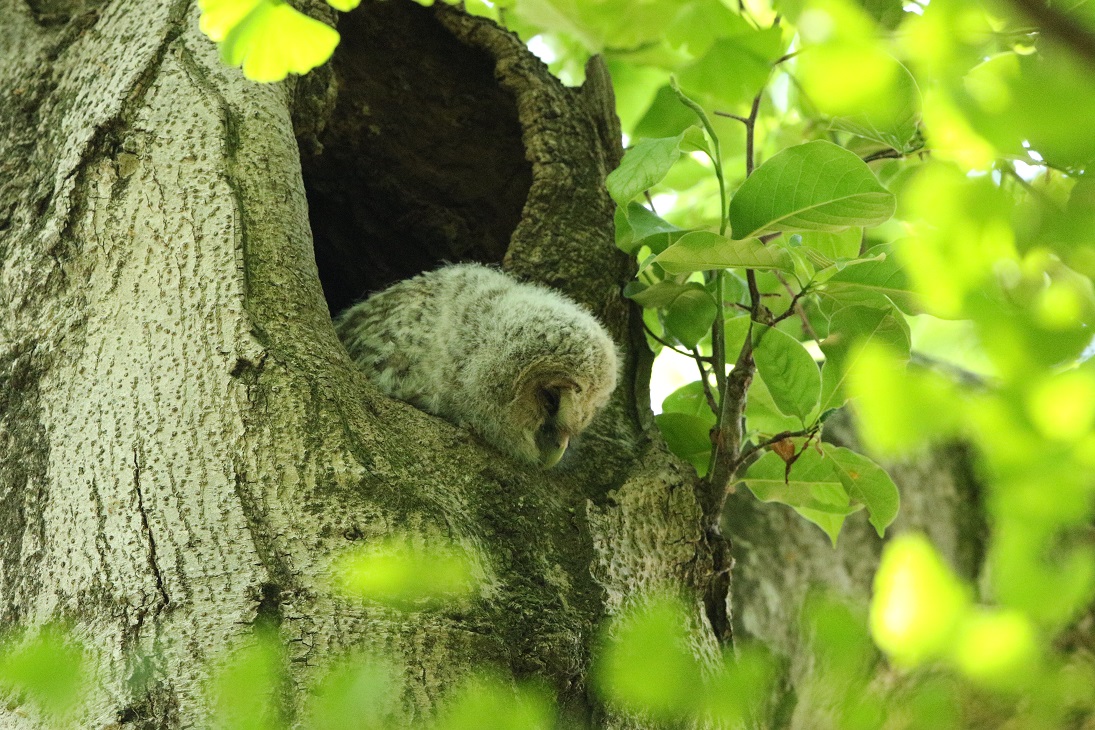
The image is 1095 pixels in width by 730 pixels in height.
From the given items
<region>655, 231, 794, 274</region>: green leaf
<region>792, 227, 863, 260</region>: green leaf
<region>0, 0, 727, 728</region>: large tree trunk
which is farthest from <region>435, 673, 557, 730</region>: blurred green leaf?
<region>792, 227, 863, 260</region>: green leaf

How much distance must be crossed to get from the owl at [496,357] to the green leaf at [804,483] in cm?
36

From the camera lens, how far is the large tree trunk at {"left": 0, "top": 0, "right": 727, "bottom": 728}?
Result: 135 centimetres

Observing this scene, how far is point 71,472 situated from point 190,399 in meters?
0.20

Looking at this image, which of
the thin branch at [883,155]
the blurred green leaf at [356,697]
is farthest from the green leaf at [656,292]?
the blurred green leaf at [356,697]

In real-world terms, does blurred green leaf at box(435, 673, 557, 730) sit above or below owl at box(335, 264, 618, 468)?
below

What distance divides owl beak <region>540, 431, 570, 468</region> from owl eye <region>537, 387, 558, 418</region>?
0.10 meters

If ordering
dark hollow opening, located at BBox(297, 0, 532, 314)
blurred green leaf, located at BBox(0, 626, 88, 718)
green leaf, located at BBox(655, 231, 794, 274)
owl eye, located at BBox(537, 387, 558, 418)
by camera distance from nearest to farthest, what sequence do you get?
blurred green leaf, located at BBox(0, 626, 88, 718) < green leaf, located at BBox(655, 231, 794, 274) < owl eye, located at BBox(537, 387, 558, 418) < dark hollow opening, located at BBox(297, 0, 532, 314)

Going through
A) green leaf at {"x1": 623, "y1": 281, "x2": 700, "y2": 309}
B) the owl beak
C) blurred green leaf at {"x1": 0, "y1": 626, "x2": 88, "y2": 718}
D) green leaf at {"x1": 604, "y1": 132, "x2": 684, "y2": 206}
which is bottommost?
blurred green leaf at {"x1": 0, "y1": 626, "x2": 88, "y2": 718}

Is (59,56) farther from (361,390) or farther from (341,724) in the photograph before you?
(341,724)

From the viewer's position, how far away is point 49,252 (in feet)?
5.66

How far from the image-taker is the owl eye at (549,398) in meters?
2.16

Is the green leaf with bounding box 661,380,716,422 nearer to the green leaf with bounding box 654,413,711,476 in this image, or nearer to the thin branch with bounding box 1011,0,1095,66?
the green leaf with bounding box 654,413,711,476

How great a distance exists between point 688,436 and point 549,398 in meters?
0.31

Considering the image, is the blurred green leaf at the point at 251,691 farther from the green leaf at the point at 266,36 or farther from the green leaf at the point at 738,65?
the green leaf at the point at 738,65
